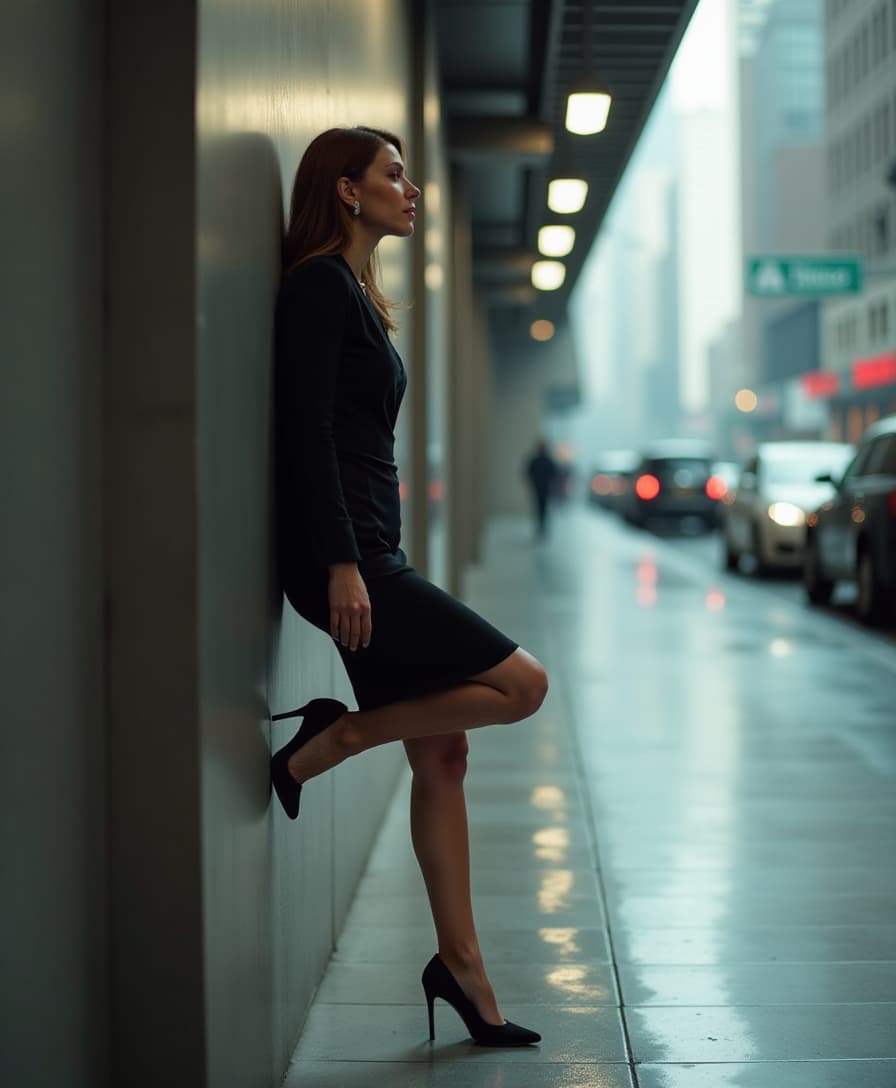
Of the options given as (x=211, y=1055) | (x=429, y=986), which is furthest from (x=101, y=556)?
(x=429, y=986)

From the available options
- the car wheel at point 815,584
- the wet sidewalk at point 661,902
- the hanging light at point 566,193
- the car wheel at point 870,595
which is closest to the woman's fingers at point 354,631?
the wet sidewalk at point 661,902

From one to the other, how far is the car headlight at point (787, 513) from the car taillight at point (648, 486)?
15.8 m

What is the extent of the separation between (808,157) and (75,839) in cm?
13174

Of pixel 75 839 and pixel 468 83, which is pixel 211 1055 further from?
pixel 468 83

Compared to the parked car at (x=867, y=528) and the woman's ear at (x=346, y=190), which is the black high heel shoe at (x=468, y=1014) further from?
Answer: the parked car at (x=867, y=528)

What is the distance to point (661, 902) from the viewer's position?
17.4 ft

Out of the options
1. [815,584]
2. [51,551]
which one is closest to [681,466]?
[815,584]

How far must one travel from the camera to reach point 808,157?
12762 cm

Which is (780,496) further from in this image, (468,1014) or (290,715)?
(290,715)

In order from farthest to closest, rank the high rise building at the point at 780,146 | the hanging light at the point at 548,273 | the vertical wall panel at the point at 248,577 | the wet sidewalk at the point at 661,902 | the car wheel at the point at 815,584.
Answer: the high rise building at the point at 780,146 → the hanging light at the point at 548,273 → the car wheel at the point at 815,584 → the wet sidewalk at the point at 661,902 → the vertical wall panel at the point at 248,577

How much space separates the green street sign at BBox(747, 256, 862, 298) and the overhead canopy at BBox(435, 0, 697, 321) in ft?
50.4

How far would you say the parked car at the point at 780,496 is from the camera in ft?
65.2

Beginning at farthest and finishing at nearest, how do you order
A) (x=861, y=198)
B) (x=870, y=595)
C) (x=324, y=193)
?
1. (x=861, y=198)
2. (x=870, y=595)
3. (x=324, y=193)

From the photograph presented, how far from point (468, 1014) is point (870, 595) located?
1094 cm
